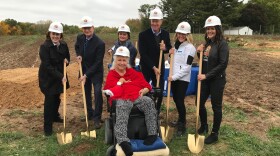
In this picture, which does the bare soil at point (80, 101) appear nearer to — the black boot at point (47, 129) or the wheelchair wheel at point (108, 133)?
the black boot at point (47, 129)

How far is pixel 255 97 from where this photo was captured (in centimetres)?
934

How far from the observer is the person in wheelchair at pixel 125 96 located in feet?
16.6

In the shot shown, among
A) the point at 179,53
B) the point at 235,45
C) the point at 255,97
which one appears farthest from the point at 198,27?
the point at 179,53

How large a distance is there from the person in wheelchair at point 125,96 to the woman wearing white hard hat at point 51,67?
1.30 meters

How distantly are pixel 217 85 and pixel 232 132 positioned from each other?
128 centimetres

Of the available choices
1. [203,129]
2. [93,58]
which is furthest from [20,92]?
[203,129]

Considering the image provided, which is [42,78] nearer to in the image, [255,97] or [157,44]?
[157,44]

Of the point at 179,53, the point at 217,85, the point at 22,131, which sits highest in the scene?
the point at 179,53

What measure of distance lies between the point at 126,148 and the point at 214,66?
2.06 meters

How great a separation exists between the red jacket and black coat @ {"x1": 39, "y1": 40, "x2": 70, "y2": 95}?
50.3 inches

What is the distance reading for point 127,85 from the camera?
5.51 meters

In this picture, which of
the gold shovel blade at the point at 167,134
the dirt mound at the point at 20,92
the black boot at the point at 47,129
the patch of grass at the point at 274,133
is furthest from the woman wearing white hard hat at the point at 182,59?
the dirt mound at the point at 20,92

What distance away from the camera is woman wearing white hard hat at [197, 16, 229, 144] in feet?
18.1

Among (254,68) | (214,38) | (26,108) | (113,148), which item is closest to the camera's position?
(113,148)
